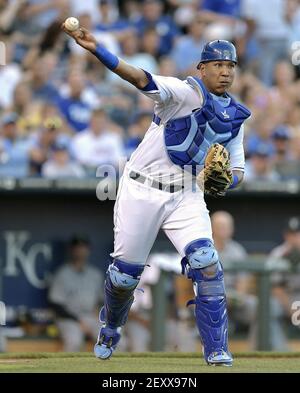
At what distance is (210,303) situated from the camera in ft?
24.1

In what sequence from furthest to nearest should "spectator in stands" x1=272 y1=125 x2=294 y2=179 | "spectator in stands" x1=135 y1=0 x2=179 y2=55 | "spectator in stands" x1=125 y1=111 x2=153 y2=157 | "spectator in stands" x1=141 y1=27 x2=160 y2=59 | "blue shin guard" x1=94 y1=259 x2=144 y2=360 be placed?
1. "spectator in stands" x1=135 y1=0 x2=179 y2=55
2. "spectator in stands" x1=141 y1=27 x2=160 y2=59
3. "spectator in stands" x1=125 y1=111 x2=153 y2=157
4. "spectator in stands" x1=272 y1=125 x2=294 y2=179
5. "blue shin guard" x1=94 y1=259 x2=144 y2=360

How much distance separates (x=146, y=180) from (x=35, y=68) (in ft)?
20.9

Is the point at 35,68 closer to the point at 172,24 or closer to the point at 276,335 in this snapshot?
the point at 172,24

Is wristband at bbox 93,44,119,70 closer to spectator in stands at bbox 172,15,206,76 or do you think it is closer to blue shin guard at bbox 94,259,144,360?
blue shin guard at bbox 94,259,144,360

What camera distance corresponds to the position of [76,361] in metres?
8.16

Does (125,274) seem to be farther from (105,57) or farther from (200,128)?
(105,57)

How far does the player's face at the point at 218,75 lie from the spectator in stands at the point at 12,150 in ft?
15.2

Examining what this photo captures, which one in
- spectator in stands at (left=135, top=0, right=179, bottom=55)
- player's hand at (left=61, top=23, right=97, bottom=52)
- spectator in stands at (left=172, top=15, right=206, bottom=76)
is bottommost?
player's hand at (left=61, top=23, right=97, bottom=52)

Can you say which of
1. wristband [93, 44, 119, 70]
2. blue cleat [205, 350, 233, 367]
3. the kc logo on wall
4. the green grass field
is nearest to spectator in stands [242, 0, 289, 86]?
the kc logo on wall

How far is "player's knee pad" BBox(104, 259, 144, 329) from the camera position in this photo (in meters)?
7.80

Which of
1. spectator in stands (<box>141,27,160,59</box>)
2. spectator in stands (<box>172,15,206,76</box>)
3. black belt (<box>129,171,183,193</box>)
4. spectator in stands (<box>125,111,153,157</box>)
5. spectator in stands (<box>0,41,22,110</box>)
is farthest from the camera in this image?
spectator in stands (<box>141,27,160,59</box>)

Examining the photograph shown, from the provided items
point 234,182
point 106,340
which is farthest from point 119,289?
point 234,182

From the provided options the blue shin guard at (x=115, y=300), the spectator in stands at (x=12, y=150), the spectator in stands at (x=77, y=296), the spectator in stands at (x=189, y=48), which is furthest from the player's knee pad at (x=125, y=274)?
the spectator in stands at (x=189, y=48)

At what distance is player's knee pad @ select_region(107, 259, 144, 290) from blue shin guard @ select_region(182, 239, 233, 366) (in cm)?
53
